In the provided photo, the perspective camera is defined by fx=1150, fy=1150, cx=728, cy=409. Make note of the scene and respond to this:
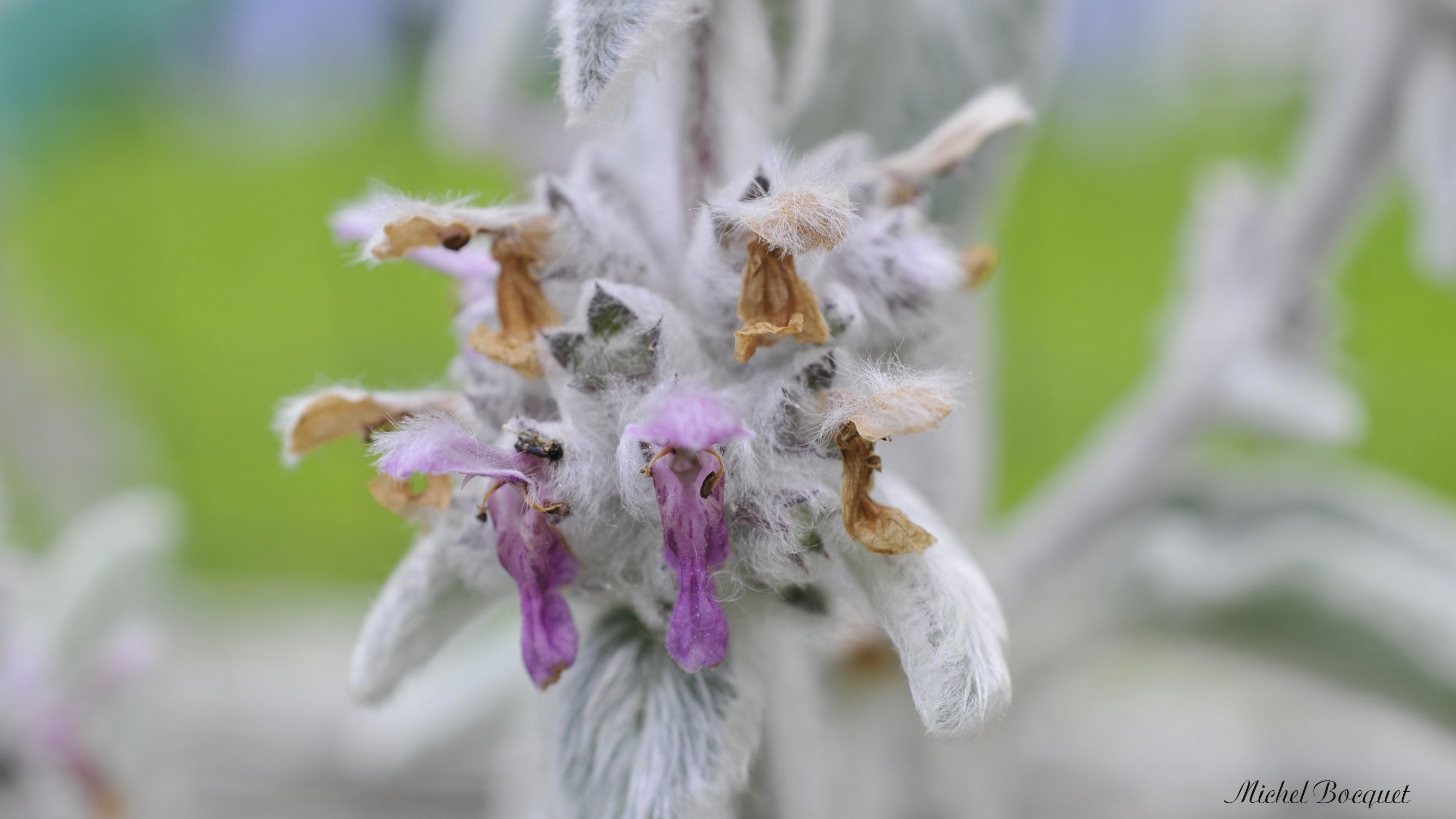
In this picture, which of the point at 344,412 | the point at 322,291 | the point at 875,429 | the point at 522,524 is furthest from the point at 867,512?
the point at 322,291

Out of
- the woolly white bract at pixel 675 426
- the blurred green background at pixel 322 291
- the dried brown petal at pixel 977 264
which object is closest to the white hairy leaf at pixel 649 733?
the woolly white bract at pixel 675 426

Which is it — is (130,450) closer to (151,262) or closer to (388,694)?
(151,262)

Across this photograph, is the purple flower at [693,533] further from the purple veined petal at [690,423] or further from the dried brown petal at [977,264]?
the dried brown petal at [977,264]

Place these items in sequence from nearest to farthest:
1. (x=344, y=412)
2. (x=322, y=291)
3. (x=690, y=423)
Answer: (x=690, y=423)
(x=344, y=412)
(x=322, y=291)

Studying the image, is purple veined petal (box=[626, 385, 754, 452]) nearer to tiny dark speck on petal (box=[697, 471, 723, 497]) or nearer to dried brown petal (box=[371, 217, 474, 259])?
tiny dark speck on petal (box=[697, 471, 723, 497])

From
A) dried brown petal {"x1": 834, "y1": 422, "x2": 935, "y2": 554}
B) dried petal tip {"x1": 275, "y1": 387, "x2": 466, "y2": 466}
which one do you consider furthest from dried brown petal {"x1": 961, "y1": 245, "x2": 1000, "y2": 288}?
dried petal tip {"x1": 275, "y1": 387, "x2": 466, "y2": 466}

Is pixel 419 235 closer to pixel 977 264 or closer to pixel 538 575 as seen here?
pixel 538 575
